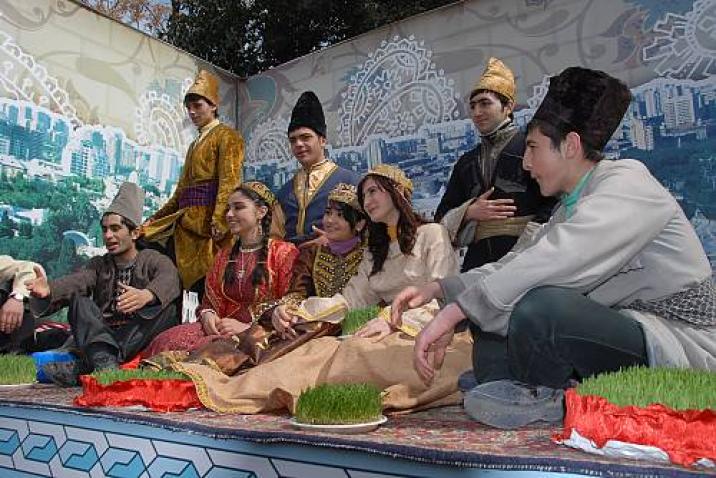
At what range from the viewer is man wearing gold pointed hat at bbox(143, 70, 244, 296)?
4.81 meters

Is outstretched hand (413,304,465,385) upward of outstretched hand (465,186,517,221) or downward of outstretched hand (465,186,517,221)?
downward

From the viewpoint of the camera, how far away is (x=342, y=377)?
278cm

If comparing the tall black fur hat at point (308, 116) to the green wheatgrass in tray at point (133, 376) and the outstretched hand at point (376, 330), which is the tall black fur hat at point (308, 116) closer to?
the outstretched hand at point (376, 330)

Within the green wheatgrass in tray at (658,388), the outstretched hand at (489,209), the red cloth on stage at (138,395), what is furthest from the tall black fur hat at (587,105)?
the red cloth on stage at (138,395)

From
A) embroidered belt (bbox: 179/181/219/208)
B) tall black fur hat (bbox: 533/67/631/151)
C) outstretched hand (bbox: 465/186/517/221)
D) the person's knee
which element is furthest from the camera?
embroidered belt (bbox: 179/181/219/208)

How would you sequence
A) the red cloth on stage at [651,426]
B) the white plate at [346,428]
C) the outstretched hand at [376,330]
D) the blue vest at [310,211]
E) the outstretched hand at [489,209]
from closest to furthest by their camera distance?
1. the red cloth on stage at [651,426]
2. the white plate at [346,428]
3. the outstretched hand at [376,330]
4. the outstretched hand at [489,209]
5. the blue vest at [310,211]

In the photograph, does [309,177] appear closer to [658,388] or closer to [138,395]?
[138,395]

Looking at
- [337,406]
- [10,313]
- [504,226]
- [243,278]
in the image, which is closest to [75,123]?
[10,313]

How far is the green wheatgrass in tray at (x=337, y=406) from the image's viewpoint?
211 cm

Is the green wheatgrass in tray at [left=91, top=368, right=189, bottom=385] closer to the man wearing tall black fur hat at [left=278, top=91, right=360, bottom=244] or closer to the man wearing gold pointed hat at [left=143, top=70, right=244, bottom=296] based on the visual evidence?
the man wearing tall black fur hat at [left=278, top=91, right=360, bottom=244]

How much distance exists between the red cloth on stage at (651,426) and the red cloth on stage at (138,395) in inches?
63.8

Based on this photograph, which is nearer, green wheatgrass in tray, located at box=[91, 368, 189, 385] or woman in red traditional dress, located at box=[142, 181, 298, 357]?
green wheatgrass in tray, located at box=[91, 368, 189, 385]

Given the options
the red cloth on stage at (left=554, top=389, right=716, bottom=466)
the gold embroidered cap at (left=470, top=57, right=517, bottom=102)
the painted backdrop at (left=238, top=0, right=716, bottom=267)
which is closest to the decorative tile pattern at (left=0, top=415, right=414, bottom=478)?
the red cloth on stage at (left=554, top=389, right=716, bottom=466)

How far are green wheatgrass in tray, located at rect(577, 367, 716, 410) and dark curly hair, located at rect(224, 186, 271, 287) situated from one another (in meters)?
2.39
